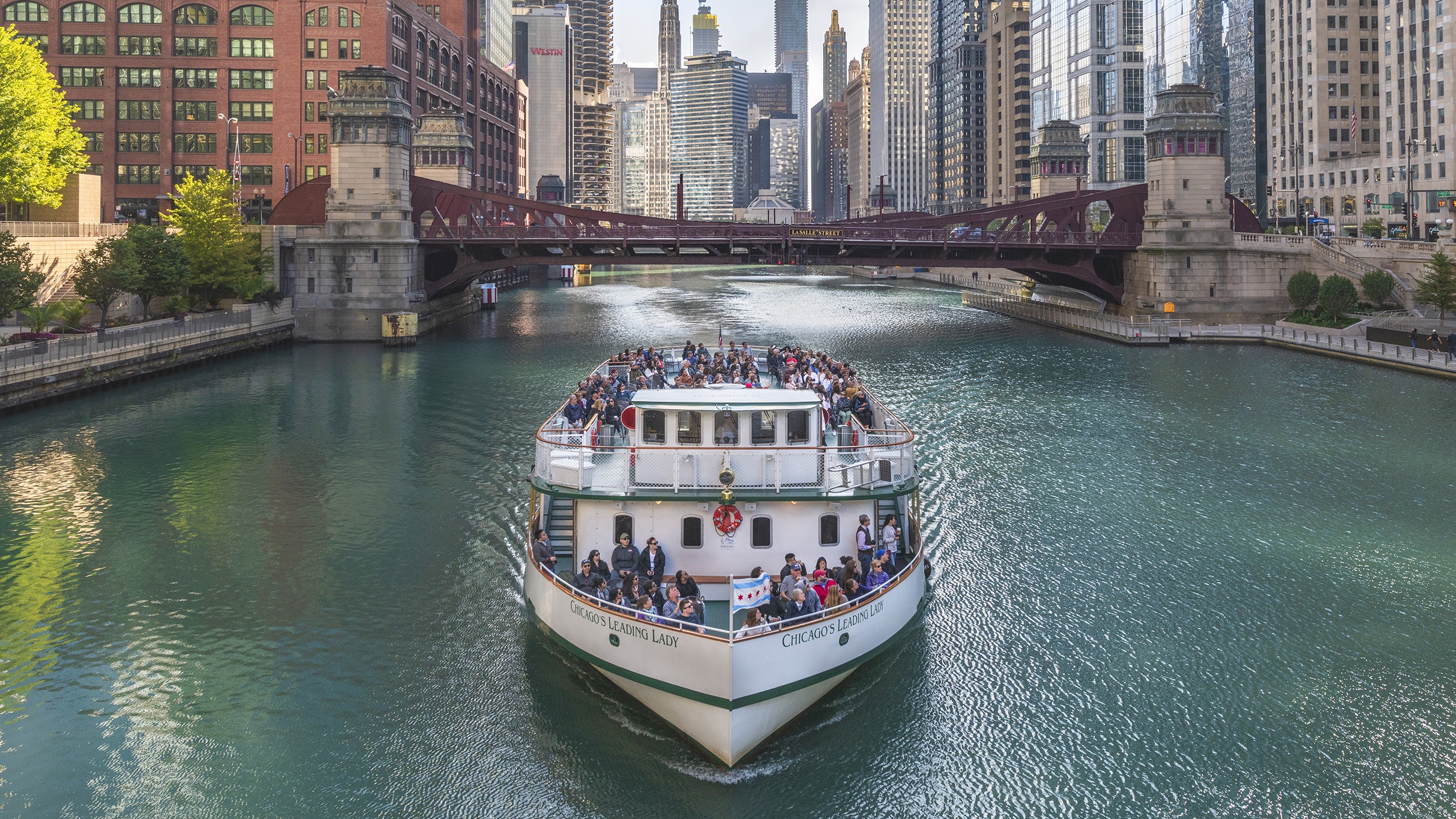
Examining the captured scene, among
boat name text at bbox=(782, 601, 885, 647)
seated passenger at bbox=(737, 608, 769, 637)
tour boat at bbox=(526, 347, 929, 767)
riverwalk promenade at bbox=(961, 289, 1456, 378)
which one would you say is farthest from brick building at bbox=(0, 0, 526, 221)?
seated passenger at bbox=(737, 608, 769, 637)

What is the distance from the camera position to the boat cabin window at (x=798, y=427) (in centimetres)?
2445

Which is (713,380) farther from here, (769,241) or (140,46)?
(140,46)

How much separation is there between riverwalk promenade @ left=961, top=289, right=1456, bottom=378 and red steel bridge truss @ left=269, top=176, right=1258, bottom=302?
4.33m

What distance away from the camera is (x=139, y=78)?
11575 centimetres

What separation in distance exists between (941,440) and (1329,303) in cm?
4925

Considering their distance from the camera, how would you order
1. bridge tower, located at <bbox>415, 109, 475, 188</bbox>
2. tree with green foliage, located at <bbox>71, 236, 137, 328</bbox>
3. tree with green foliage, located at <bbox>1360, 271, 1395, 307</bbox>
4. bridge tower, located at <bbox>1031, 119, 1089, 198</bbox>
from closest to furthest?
tree with green foliage, located at <bbox>71, 236, 137, 328</bbox> < tree with green foliage, located at <bbox>1360, 271, 1395, 307</bbox> < bridge tower, located at <bbox>415, 109, 475, 188</bbox> < bridge tower, located at <bbox>1031, 119, 1089, 198</bbox>

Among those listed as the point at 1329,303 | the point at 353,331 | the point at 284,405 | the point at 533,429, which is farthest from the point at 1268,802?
the point at 353,331

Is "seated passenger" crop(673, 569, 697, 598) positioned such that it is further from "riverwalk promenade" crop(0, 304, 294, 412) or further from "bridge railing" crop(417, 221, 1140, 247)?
"bridge railing" crop(417, 221, 1140, 247)

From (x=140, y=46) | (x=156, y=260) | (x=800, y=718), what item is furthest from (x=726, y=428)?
(x=140, y=46)

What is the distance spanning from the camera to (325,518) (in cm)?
3603

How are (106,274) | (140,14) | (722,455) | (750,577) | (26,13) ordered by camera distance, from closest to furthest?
(722,455) → (750,577) → (106,274) → (26,13) → (140,14)

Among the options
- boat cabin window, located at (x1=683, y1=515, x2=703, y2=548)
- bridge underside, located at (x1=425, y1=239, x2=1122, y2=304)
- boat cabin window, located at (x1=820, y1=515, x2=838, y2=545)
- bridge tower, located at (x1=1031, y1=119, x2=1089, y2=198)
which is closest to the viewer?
boat cabin window, located at (x1=683, y1=515, x2=703, y2=548)

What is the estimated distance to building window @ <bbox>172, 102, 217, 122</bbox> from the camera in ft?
382

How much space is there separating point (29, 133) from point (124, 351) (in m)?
24.0
